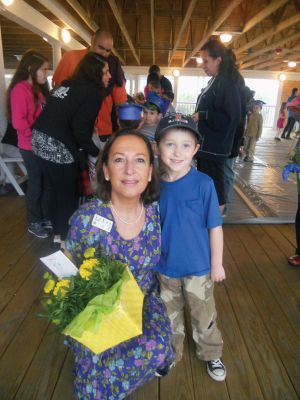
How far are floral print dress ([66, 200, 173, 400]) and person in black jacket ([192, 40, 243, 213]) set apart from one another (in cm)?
137

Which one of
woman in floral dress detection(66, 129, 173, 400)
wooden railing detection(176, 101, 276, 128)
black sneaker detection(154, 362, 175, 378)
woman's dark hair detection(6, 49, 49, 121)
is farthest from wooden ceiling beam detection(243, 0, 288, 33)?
wooden railing detection(176, 101, 276, 128)

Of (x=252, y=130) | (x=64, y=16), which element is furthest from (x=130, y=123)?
(x=252, y=130)

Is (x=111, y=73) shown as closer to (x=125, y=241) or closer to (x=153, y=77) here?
(x=153, y=77)

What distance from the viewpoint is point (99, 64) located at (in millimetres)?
1950

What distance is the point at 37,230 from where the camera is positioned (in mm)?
2676

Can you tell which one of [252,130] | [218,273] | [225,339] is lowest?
[225,339]

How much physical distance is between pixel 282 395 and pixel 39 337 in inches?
46.0

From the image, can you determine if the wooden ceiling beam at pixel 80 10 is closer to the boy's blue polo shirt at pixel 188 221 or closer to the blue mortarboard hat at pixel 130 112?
the blue mortarboard hat at pixel 130 112

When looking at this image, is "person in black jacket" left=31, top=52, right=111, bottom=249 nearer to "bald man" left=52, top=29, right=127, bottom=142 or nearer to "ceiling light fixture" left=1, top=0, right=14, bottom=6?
"bald man" left=52, top=29, right=127, bottom=142

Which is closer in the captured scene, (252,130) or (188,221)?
(188,221)

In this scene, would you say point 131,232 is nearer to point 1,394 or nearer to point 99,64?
point 1,394

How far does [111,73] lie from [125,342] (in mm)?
2137

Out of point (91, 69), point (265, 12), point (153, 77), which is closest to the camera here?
point (91, 69)

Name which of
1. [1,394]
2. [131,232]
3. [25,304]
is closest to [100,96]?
[131,232]
